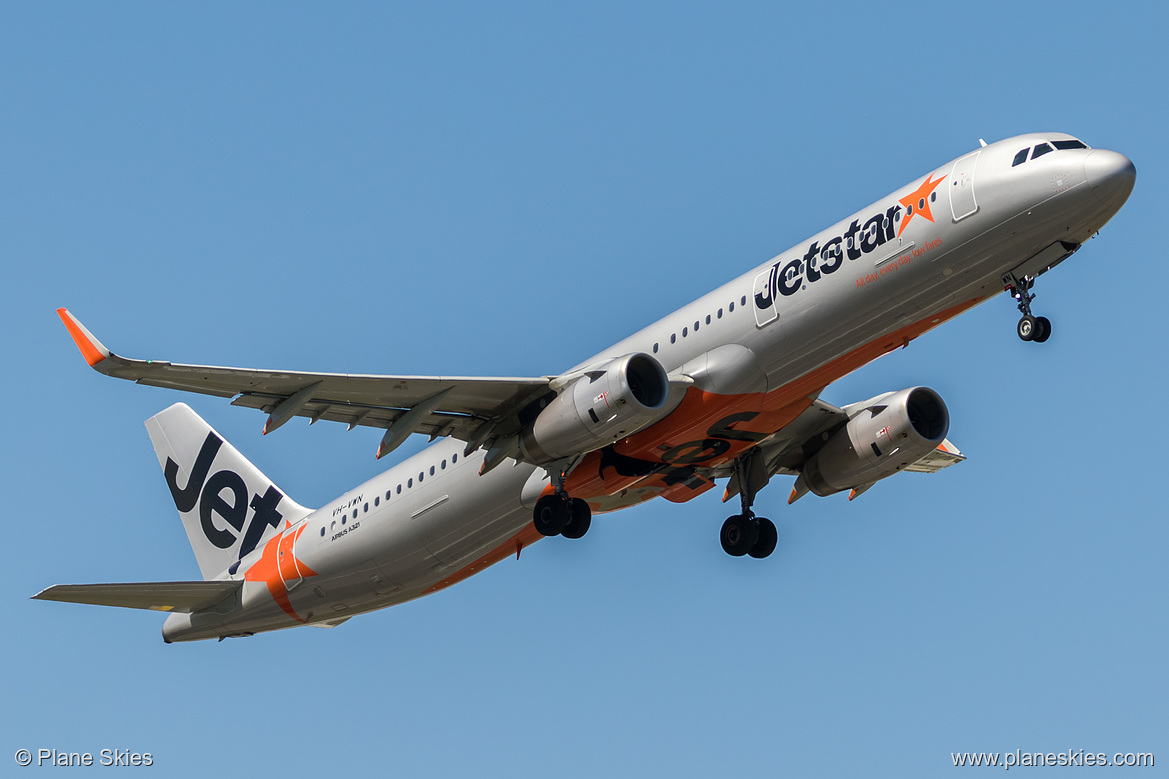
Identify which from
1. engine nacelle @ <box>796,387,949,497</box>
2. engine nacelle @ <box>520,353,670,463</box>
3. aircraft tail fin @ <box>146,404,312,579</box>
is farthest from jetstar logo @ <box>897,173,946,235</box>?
aircraft tail fin @ <box>146,404,312,579</box>

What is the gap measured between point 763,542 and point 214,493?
1590cm

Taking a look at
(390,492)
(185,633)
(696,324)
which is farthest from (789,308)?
(185,633)

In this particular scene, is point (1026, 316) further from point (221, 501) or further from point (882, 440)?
point (221, 501)

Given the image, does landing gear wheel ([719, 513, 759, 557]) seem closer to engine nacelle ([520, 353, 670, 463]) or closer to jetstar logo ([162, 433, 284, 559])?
Answer: engine nacelle ([520, 353, 670, 463])

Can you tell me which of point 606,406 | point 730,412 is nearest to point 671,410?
point 730,412

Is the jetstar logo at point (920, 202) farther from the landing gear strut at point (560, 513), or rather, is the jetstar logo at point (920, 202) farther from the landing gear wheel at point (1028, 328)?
the landing gear strut at point (560, 513)

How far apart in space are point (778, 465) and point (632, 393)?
27.8ft

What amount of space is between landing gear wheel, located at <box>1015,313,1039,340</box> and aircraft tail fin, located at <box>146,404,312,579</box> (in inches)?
768

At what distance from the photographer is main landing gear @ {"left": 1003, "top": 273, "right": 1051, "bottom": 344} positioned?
26312 mm

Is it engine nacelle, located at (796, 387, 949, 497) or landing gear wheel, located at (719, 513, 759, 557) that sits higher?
engine nacelle, located at (796, 387, 949, 497)

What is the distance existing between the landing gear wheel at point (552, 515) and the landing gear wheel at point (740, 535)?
5.39 m

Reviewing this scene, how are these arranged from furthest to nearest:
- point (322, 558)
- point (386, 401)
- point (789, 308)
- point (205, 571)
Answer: point (205, 571) < point (322, 558) < point (386, 401) < point (789, 308)

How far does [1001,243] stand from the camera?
26.5 metres

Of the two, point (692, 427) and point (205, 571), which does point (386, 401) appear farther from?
point (205, 571)
